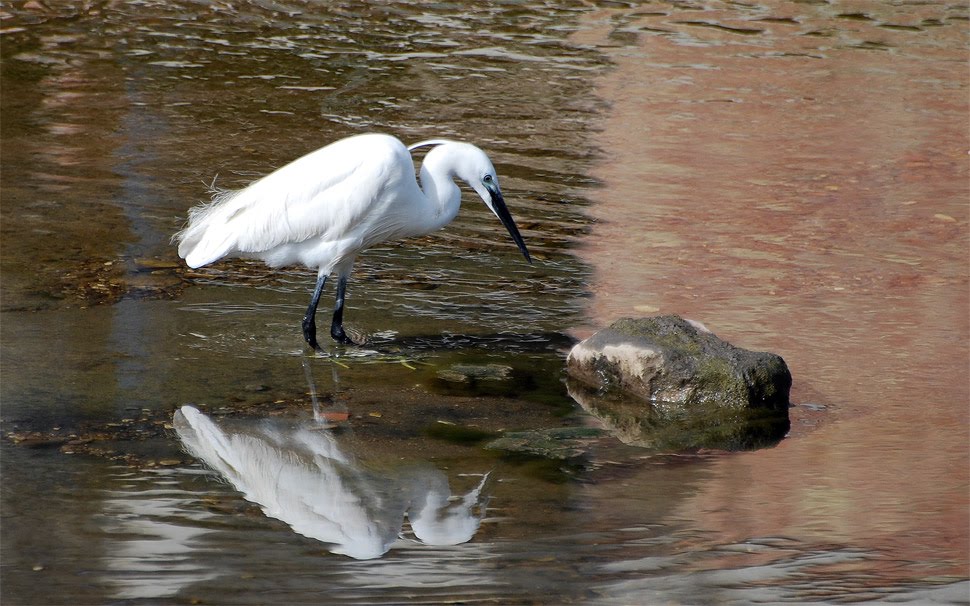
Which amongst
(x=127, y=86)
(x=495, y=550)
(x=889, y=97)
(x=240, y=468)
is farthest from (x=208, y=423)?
(x=889, y=97)

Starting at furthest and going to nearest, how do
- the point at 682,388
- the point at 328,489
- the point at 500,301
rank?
the point at 500,301 < the point at 682,388 < the point at 328,489

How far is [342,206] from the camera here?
580 centimetres

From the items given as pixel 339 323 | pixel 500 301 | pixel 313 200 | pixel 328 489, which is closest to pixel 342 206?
pixel 313 200

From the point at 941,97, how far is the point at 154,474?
9429mm

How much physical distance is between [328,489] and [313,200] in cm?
182

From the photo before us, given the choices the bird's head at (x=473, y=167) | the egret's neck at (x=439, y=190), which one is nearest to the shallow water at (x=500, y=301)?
the egret's neck at (x=439, y=190)

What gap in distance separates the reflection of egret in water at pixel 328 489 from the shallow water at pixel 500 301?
0.16 ft

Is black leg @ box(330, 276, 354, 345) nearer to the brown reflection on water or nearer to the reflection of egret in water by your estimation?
the reflection of egret in water

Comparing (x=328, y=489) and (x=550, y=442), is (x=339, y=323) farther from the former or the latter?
(x=328, y=489)

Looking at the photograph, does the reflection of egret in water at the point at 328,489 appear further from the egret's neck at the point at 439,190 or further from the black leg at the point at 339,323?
the egret's neck at the point at 439,190

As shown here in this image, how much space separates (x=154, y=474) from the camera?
4.44 metres

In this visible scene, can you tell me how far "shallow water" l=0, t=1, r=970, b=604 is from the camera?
13.0 ft

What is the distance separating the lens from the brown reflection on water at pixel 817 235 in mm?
4559

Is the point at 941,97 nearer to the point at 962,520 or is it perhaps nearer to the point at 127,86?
the point at 127,86
